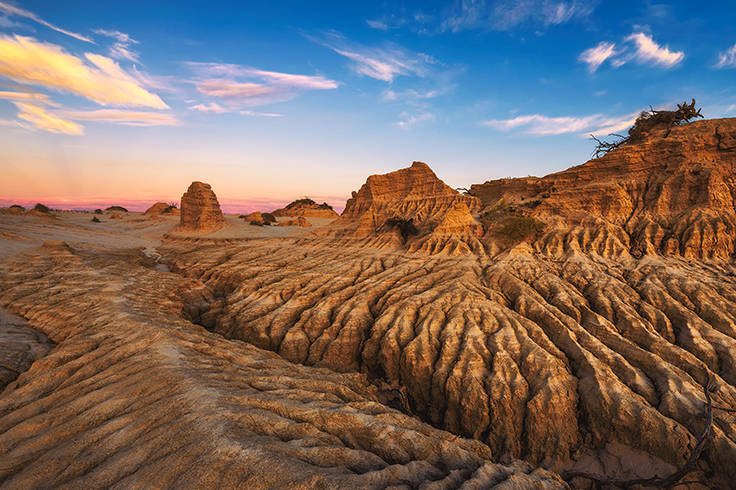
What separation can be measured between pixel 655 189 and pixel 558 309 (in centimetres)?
1527

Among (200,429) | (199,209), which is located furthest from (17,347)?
(199,209)

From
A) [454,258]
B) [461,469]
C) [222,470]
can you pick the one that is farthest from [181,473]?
[454,258]

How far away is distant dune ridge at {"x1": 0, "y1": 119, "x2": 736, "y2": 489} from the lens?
6.43 meters

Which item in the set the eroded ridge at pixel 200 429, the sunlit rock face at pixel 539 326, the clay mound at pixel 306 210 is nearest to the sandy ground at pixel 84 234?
the sunlit rock face at pixel 539 326

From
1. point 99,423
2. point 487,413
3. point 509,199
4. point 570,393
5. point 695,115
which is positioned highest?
point 695,115

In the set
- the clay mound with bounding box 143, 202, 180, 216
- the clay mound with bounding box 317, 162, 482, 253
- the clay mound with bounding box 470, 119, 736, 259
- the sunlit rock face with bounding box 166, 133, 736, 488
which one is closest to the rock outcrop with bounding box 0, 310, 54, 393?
the sunlit rock face with bounding box 166, 133, 736, 488

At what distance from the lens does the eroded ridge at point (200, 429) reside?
5.52 meters

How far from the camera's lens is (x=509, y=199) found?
100 feet

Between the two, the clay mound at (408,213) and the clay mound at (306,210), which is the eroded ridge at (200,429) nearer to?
the clay mound at (408,213)

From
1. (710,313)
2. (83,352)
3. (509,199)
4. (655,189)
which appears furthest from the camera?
(509,199)

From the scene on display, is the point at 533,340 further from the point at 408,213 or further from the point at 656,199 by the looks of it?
the point at 408,213

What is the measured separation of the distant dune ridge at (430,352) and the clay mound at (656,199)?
5.3 inches

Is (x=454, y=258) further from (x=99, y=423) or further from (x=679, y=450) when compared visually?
(x=99, y=423)

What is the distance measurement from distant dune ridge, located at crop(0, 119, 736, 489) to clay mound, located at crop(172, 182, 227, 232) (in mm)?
23758
